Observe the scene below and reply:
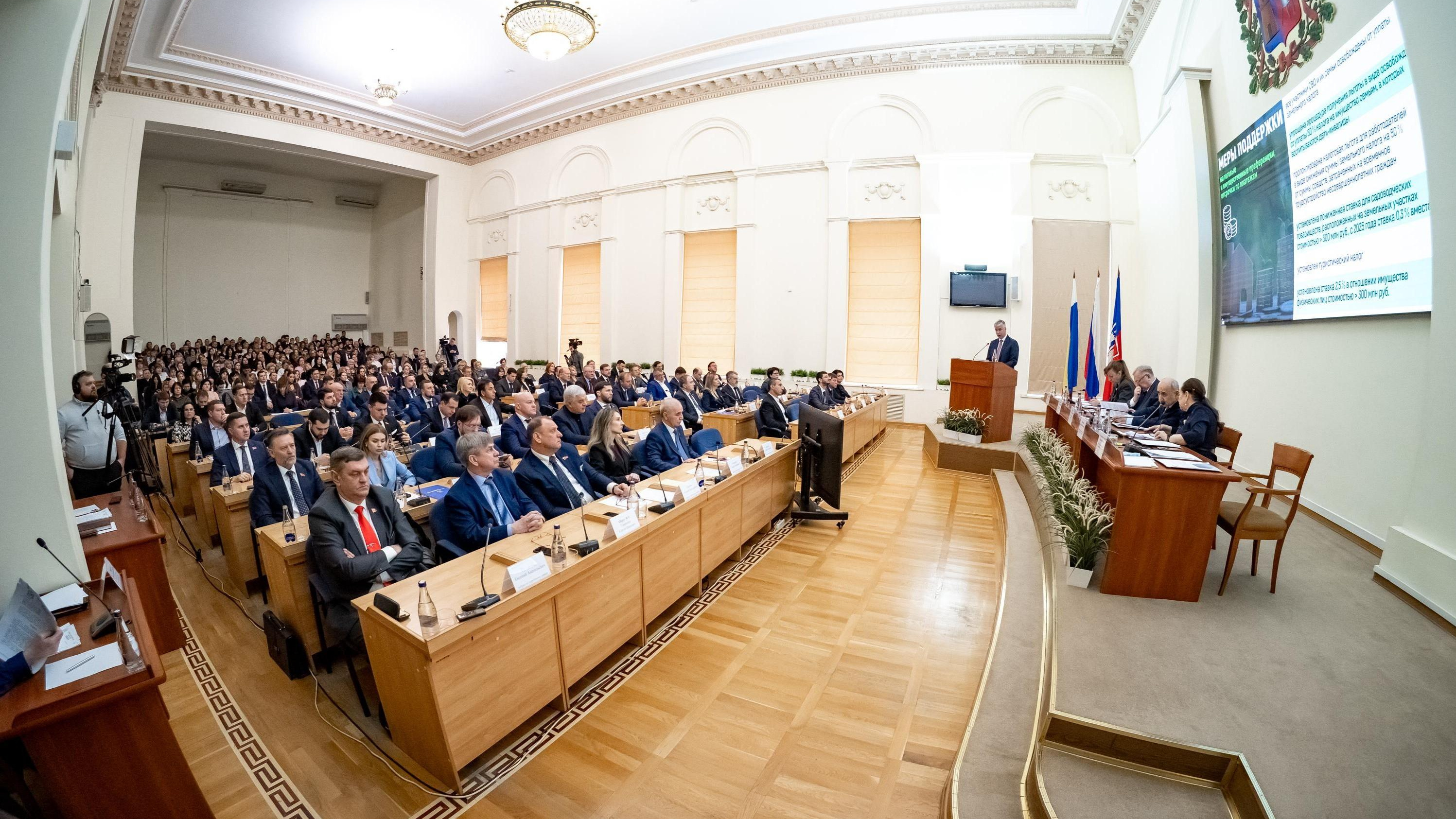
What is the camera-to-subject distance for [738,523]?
4.43 m

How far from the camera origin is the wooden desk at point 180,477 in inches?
213

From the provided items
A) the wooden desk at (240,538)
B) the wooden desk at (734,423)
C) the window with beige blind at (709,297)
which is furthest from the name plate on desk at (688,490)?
the window with beige blind at (709,297)

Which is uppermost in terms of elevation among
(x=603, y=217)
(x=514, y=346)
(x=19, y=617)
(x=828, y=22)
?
(x=828, y=22)

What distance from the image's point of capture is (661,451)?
193 inches

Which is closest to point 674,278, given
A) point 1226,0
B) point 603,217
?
point 603,217

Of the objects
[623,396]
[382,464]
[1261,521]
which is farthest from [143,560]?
[623,396]

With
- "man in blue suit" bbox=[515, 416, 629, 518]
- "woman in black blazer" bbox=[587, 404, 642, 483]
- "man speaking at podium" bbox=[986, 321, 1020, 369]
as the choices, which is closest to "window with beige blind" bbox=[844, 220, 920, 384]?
"man speaking at podium" bbox=[986, 321, 1020, 369]

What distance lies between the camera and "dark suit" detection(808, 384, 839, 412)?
7.76 meters

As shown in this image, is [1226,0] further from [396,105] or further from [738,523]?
[396,105]

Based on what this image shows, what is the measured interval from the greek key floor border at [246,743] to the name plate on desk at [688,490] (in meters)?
2.12

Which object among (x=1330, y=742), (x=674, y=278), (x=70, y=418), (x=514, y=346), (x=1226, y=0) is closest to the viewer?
(x=1330, y=742)

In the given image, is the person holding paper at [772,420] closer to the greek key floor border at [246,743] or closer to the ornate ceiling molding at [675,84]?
the greek key floor border at [246,743]

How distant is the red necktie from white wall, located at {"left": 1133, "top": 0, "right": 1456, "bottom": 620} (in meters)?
5.22

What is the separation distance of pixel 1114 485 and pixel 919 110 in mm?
8611
